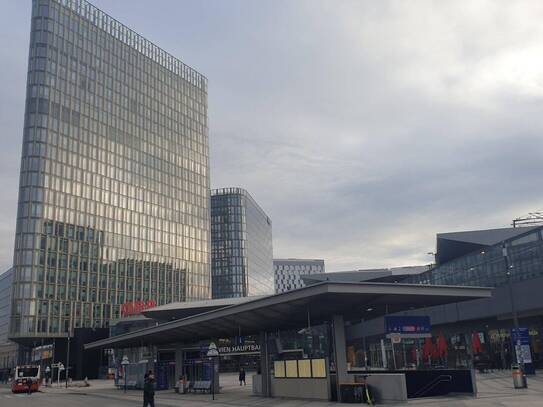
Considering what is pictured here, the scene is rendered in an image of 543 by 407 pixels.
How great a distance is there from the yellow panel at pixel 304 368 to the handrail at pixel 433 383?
540cm

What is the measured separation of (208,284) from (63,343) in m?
47.3

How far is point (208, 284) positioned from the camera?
149125mm

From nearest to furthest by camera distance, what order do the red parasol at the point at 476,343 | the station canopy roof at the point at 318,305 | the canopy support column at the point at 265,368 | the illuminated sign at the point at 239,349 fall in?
1. the station canopy roof at the point at 318,305
2. the canopy support column at the point at 265,368
3. the illuminated sign at the point at 239,349
4. the red parasol at the point at 476,343

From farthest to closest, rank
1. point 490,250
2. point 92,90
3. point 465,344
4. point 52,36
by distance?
1. point 92,90
2. point 52,36
3. point 465,344
4. point 490,250

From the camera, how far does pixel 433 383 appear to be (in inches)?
1064

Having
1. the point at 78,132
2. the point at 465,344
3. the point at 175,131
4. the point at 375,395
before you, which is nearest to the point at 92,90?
the point at 78,132

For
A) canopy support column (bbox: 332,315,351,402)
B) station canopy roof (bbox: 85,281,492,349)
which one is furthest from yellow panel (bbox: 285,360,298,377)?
canopy support column (bbox: 332,315,351,402)

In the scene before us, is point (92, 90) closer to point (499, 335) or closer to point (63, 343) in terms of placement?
point (63, 343)

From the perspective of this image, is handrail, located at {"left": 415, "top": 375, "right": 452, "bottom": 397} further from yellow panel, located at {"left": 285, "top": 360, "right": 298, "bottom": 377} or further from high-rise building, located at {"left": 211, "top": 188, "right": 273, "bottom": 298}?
high-rise building, located at {"left": 211, "top": 188, "right": 273, "bottom": 298}

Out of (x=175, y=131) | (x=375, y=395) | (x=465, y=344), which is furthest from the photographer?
(x=175, y=131)

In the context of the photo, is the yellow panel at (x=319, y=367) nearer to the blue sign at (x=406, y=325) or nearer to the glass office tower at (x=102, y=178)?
the blue sign at (x=406, y=325)

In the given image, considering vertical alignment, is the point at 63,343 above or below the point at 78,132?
below

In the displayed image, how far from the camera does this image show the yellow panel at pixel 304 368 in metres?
28.5

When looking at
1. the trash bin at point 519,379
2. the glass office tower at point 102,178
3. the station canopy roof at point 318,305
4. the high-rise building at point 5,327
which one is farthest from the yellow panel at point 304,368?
the high-rise building at point 5,327
